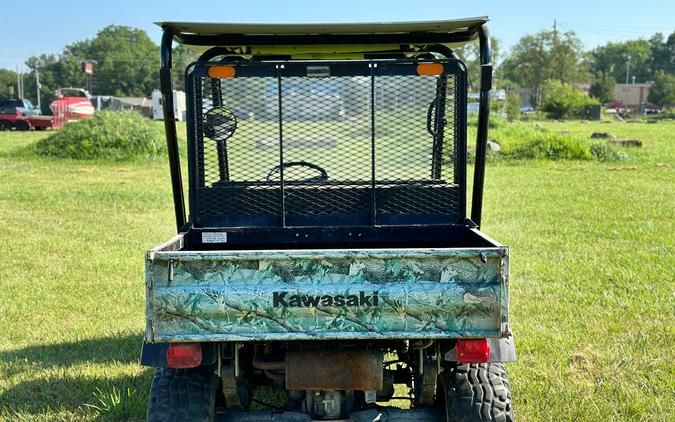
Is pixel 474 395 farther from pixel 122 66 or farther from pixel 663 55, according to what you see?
pixel 663 55

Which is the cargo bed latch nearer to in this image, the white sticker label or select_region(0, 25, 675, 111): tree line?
the white sticker label

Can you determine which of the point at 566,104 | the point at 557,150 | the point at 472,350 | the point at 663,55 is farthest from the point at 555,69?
the point at 472,350

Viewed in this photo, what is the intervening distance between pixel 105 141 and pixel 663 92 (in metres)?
84.2

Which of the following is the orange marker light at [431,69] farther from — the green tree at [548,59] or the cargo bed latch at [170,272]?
the green tree at [548,59]

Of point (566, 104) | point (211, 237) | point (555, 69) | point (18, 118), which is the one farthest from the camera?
point (555, 69)

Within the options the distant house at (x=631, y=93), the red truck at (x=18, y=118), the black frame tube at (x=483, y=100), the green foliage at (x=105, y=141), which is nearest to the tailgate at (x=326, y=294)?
the black frame tube at (x=483, y=100)

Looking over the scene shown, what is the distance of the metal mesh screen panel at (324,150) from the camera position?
439cm

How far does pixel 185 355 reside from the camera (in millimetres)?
3457

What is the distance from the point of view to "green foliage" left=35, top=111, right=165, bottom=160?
22.3 meters

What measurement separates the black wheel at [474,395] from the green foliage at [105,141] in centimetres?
1931

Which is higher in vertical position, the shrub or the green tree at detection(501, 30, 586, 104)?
the green tree at detection(501, 30, 586, 104)

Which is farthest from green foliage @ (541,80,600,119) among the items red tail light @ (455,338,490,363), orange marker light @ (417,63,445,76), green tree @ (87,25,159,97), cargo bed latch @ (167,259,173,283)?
cargo bed latch @ (167,259,173,283)

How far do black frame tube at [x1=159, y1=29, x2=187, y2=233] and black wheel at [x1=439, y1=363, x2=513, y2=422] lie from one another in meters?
1.71

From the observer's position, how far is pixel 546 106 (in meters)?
69.4
